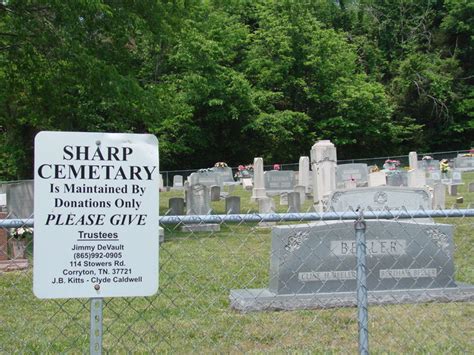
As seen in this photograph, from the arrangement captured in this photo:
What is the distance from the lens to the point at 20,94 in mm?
16078

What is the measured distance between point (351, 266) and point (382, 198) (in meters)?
3.02

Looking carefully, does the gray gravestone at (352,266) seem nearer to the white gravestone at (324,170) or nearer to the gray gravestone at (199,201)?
the gray gravestone at (199,201)

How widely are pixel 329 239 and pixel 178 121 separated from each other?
29347 millimetres

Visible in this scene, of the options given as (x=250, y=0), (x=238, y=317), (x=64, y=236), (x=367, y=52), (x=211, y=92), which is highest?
(x=250, y=0)

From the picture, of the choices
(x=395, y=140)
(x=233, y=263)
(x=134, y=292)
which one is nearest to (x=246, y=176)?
(x=395, y=140)

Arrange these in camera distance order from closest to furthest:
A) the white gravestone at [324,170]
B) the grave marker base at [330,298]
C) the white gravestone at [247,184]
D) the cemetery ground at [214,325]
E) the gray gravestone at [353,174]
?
1. the cemetery ground at [214,325]
2. the grave marker base at [330,298]
3. the white gravestone at [324,170]
4. the gray gravestone at [353,174]
5. the white gravestone at [247,184]

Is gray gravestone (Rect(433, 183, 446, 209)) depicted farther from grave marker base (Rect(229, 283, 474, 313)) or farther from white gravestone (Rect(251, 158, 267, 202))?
grave marker base (Rect(229, 283, 474, 313))

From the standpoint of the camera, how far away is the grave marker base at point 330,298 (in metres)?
6.30

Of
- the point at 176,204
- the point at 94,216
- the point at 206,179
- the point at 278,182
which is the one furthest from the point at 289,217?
the point at 206,179

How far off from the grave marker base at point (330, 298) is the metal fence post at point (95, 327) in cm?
341

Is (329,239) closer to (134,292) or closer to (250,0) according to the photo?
(134,292)

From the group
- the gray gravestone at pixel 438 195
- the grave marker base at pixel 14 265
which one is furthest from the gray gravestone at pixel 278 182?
the grave marker base at pixel 14 265

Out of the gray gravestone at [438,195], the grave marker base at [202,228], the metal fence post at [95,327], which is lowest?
the grave marker base at [202,228]

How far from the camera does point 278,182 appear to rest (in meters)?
22.8
